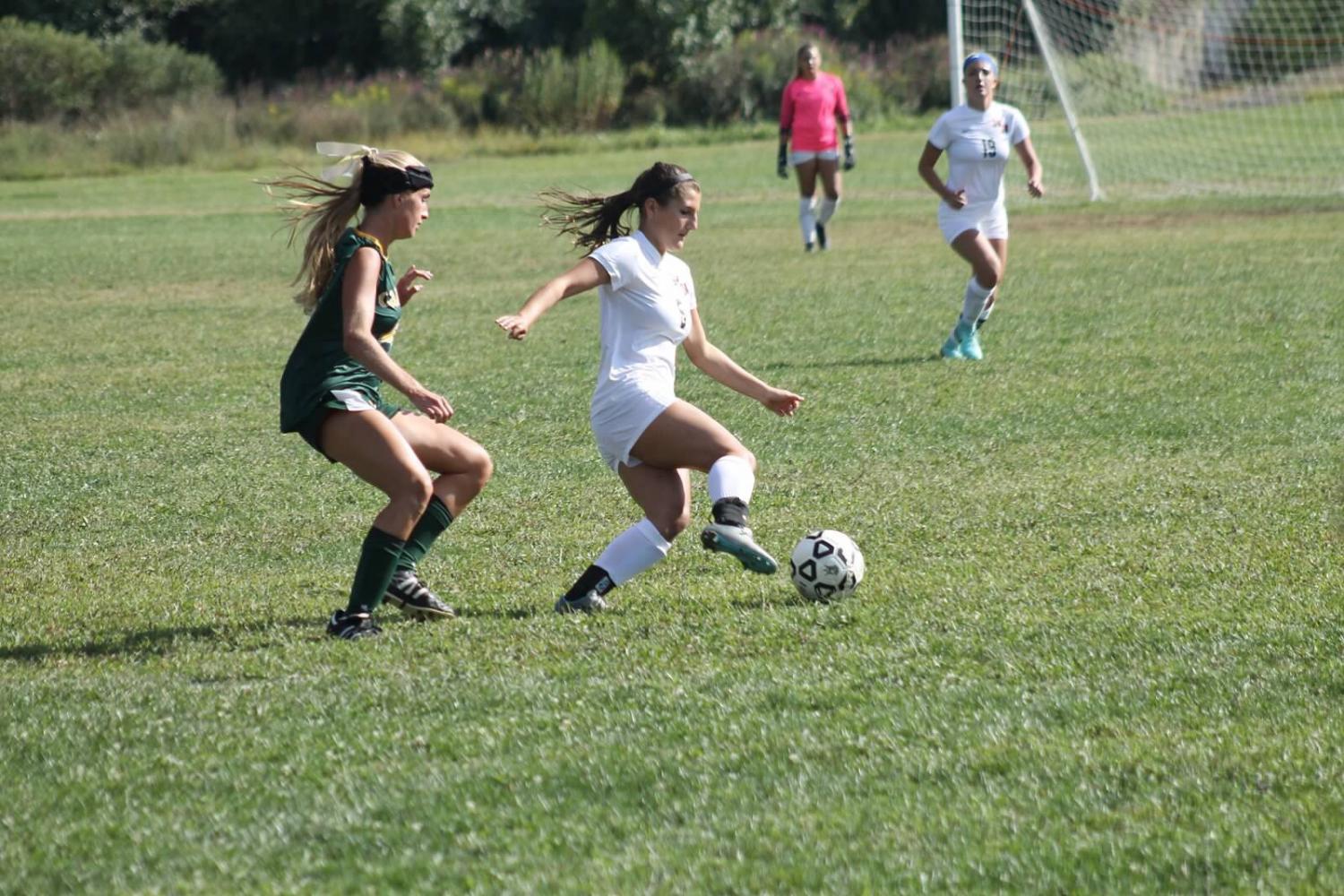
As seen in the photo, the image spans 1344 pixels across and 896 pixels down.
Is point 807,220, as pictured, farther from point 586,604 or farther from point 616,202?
point 586,604

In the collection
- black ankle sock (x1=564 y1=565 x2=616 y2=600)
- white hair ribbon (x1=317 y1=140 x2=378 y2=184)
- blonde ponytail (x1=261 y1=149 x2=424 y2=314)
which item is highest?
white hair ribbon (x1=317 y1=140 x2=378 y2=184)

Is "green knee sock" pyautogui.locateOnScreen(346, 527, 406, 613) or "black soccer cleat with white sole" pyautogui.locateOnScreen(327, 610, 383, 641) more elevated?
"green knee sock" pyautogui.locateOnScreen(346, 527, 406, 613)

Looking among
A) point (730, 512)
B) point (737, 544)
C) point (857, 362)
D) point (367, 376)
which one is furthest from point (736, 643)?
point (857, 362)

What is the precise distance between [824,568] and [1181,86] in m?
27.1

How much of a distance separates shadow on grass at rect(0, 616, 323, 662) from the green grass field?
0.06 feet

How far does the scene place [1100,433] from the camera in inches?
344

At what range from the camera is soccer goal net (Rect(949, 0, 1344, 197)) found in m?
26.8

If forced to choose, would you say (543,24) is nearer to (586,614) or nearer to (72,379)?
(72,379)

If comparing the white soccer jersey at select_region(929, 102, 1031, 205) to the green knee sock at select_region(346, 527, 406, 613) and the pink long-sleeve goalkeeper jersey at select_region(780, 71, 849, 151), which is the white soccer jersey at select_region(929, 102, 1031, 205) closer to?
the pink long-sleeve goalkeeper jersey at select_region(780, 71, 849, 151)

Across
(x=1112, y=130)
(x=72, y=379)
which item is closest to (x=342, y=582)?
(x=72, y=379)

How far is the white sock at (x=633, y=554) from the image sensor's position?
5762 millimetres

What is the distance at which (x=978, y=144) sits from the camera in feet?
38.5

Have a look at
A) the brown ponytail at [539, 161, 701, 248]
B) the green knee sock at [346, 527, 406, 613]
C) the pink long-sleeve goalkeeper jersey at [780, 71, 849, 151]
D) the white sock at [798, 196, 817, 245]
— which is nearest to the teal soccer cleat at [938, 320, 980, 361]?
the brown ponytail at [539, 161, 701, 248]

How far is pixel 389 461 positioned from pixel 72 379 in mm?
6927
